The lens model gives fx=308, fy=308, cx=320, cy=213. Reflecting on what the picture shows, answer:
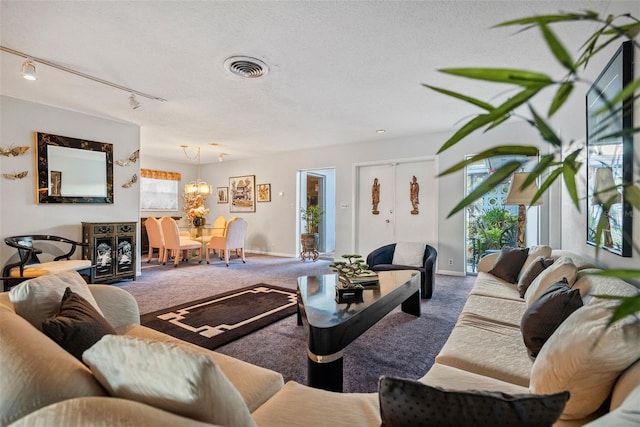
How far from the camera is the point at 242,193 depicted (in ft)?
26.0

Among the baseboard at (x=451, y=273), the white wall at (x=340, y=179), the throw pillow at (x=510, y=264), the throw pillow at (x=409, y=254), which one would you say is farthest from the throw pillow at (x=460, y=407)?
the baseboard at (x=451, y=273)

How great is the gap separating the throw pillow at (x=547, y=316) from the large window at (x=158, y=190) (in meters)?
8.28

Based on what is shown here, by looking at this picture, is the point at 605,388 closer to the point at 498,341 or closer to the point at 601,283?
the point at 498,341

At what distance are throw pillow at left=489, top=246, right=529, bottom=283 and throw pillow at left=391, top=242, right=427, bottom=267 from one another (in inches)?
37.3

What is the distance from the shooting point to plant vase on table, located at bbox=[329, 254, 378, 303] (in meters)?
2.23

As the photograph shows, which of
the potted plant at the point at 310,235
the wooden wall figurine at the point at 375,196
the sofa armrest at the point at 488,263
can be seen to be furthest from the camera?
the potted plant at the point at 310,235

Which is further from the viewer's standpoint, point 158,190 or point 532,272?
point 158,190

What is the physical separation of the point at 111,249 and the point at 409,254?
419 cm

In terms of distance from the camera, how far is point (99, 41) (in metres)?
2.46

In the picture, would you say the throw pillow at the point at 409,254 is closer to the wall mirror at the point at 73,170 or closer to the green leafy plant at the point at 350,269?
the green leafy plant at the point at 350,269

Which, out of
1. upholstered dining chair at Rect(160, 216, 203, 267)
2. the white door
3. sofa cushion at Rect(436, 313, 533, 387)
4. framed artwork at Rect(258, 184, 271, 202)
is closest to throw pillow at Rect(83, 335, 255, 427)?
sofa cushion at Rect(436, 313, 533, 387)

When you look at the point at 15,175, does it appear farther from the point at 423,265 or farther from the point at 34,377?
the point at 423,265

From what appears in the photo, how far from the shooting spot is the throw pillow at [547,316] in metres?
1.39

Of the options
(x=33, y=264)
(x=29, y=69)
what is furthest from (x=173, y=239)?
(x=29, y=69)
